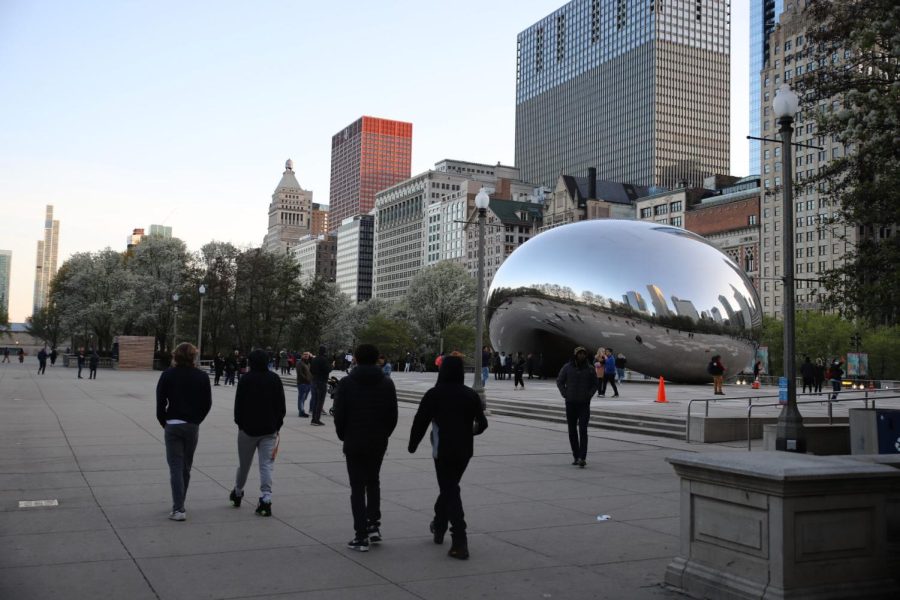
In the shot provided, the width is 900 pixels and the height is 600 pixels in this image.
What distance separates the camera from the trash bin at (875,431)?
11.1m

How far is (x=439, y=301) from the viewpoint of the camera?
9088 cm

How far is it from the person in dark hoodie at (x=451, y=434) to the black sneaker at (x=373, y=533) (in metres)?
0.52

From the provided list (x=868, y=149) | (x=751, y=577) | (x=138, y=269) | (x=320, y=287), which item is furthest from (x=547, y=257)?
(x=138, y=269)

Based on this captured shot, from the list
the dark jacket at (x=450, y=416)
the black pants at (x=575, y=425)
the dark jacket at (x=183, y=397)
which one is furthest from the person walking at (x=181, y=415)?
the black pants at (x=575, y=425)

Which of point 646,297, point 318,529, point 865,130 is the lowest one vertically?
point 318,529

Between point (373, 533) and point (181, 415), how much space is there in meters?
2.47

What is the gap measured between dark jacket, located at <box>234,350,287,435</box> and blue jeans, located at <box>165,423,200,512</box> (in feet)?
1.70

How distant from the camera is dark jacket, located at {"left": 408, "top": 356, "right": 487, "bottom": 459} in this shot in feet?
23.0

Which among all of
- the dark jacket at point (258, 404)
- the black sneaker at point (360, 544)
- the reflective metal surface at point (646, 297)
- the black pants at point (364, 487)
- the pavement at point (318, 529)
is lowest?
the pavement at point (318, 529)

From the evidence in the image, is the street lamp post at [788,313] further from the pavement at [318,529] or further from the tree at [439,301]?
the tree at [439,301]

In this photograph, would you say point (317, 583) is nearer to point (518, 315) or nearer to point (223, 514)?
point (223, 514)

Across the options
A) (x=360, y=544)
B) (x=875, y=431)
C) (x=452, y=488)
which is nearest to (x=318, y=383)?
(x=875, y=431)

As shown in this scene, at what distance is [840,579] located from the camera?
520 centimetres

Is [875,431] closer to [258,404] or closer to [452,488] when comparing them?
[452,488]
